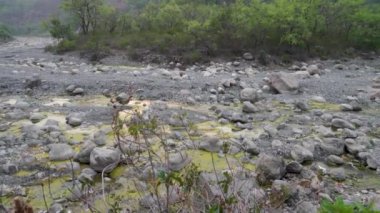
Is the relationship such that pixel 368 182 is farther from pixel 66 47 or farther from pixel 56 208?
pixel 66 47

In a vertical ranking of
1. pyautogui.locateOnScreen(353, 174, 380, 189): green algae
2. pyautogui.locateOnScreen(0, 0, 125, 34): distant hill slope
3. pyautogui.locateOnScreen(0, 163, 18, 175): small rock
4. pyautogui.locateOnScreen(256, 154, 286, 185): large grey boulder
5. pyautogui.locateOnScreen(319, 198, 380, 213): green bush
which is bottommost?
pyautogui.locateOnScreen(0, 0, 125, 34): distant hill slope

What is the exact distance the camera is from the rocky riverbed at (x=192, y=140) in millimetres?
4312

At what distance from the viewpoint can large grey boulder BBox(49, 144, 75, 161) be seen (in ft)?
20.7

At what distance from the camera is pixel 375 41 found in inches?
884

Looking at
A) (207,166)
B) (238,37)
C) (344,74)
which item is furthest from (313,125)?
(238,37)

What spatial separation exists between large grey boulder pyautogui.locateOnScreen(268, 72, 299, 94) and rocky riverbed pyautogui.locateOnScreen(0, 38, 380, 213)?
0.04 meters

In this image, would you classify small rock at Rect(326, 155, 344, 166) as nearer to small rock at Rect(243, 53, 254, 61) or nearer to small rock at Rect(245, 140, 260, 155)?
small rock at Rect(245, 140, 260, 155)

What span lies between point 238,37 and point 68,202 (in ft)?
53.3

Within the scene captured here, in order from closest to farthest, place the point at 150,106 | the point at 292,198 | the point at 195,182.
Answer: the point at 195,182
the point at 292,198
the point at 150,106

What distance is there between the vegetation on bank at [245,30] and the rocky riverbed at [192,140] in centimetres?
587

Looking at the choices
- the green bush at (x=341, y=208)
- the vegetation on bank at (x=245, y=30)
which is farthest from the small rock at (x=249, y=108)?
the vegetation on bank at (x=245, y=30)

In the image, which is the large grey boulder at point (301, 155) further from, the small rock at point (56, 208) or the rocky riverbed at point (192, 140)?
the small rock at point (56, 208)

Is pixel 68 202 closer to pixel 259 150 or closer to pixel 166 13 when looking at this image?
pixel 259 150

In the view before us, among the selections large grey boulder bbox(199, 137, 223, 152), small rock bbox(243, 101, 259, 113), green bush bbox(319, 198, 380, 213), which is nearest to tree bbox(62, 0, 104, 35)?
small rock bbox(243, 101, 259, 113)
